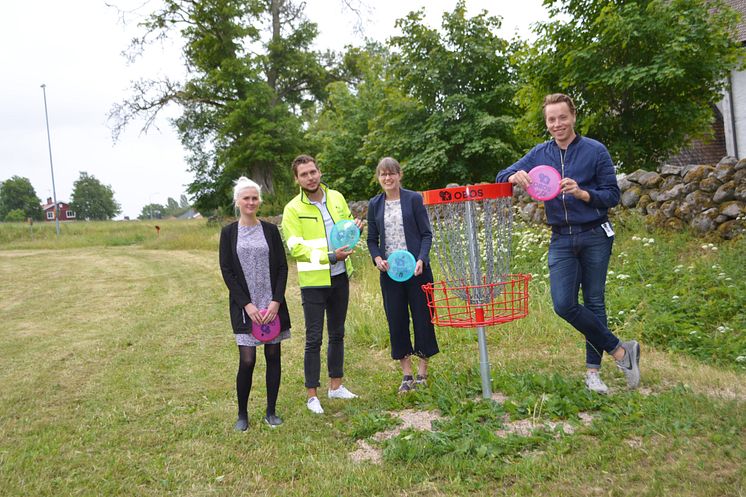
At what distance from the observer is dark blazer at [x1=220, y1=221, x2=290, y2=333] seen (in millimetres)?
4520

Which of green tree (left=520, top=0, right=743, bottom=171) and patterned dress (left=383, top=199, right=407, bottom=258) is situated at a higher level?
green tree (left=520, top=0, right=743, bottom=171)

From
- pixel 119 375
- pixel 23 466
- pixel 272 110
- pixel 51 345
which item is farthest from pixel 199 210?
pixel 23 466

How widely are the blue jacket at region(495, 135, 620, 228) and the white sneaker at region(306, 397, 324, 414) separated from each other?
7.47 ft

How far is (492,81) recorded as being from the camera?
52.1 ft

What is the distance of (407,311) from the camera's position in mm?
5102

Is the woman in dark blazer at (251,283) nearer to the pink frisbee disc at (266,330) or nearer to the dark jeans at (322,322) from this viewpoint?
the pink frisbee disc at (266,330)

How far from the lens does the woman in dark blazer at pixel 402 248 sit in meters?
4.93

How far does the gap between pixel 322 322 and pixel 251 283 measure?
738mm

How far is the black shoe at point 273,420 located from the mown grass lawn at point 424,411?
0.07 metres

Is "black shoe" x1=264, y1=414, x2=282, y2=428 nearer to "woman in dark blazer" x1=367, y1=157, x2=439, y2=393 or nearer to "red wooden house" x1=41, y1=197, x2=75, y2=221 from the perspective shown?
"woman in dark blazer" x1=367, y1=157, x2=439, y2=393

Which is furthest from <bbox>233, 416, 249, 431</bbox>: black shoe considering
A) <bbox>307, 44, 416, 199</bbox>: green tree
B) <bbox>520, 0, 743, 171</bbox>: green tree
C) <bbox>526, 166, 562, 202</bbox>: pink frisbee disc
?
<bbox>307, 44, 416, 199</bbox>: green tree

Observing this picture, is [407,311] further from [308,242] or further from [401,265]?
[308,242]

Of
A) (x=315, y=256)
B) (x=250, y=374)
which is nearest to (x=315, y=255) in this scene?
(x=315, y=256)

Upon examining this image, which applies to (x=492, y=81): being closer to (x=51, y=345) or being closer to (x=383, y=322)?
(x=383, y=322)
